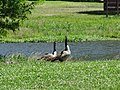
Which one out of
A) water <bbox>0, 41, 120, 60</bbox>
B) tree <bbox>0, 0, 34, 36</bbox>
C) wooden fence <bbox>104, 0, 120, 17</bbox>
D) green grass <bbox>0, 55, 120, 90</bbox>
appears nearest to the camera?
green grass <bbox>0, 55, 120, 90</bbox>

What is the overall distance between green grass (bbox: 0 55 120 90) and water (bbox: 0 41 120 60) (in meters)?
5.90

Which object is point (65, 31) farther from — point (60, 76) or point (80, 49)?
point (60, 76)

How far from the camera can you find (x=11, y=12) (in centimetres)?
1917

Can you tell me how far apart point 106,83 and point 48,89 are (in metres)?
1.76

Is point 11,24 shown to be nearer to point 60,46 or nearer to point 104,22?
point 60,46

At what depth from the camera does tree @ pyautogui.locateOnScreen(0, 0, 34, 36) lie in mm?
19031

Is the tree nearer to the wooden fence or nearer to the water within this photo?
the water

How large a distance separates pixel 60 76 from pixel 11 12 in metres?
5.95

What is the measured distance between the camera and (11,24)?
760 inches

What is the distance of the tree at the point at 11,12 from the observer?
19031 mm

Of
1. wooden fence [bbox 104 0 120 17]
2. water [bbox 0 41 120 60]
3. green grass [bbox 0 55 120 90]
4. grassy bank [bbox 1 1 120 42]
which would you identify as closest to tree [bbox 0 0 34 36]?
green grass [bbox 0 55 120 90]

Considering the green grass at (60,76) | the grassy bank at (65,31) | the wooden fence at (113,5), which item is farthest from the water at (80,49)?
the wooden fence at (113,5)

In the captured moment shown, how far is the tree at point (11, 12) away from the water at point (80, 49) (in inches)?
137

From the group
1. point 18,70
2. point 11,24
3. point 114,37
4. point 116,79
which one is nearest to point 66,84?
point 116,79
